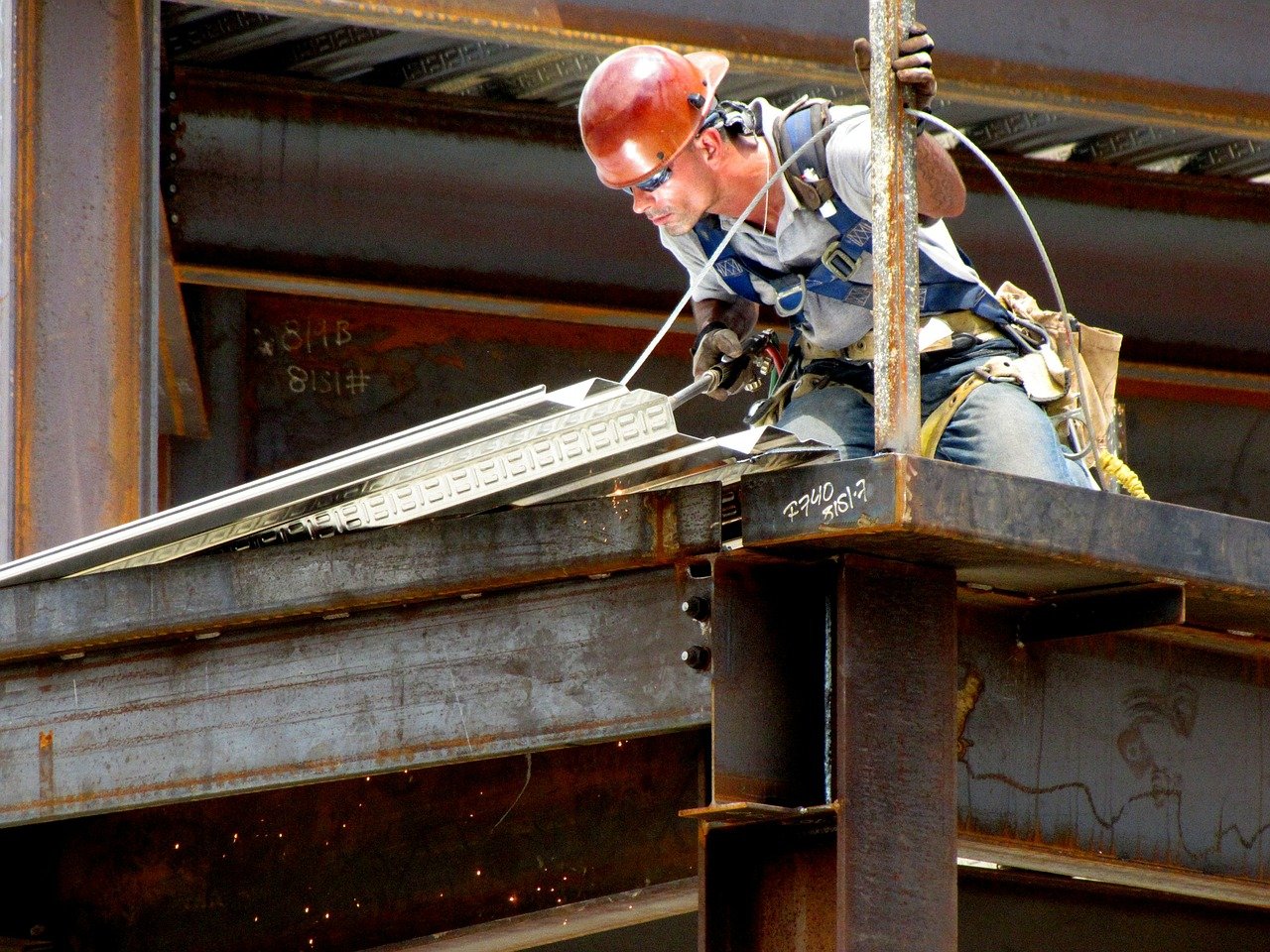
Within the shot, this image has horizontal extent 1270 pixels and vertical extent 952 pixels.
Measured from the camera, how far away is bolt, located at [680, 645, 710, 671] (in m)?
3.82

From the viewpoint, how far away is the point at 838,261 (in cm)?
474

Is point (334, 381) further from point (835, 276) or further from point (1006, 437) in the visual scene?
point (1006, 437)

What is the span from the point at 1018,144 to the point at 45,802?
6279 millimetres

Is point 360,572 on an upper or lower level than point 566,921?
upper

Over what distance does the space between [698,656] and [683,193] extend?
144 centimetres

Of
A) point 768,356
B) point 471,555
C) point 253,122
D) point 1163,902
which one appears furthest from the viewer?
point 253,122

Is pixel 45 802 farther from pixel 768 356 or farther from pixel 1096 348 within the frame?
pixel 1096 348

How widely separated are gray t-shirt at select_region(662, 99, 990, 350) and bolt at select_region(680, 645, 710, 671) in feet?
3.81

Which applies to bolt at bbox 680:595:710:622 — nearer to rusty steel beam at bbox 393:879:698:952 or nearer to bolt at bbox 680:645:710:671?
bolt at bbox 680:645:710:671

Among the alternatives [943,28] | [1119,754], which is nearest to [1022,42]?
[943,28]

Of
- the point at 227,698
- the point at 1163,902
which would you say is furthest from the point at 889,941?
the point at 1163,902

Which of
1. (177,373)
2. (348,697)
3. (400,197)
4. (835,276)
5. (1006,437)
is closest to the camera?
(348,697)

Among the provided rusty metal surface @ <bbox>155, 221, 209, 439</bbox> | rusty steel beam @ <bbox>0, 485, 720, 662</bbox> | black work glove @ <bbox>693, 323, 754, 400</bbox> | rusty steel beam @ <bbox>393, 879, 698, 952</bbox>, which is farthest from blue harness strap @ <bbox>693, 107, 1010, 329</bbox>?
rusty metal surface @ <bbox>155, 221, 209, 439</bbox>

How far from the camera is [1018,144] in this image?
9.40 m
